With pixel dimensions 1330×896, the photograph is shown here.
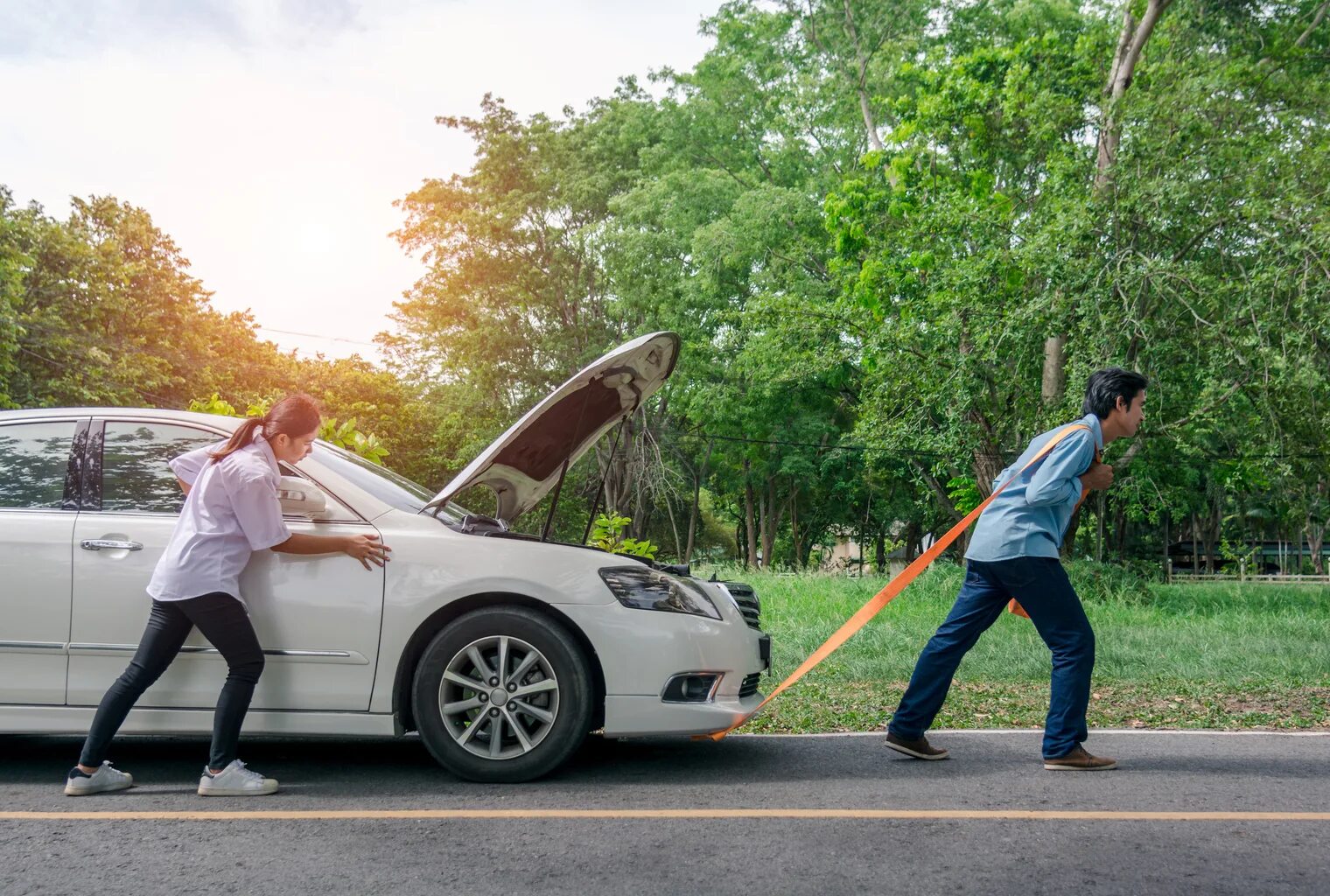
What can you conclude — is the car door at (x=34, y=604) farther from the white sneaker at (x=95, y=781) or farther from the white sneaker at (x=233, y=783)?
the white sneaker at (x=233, y=783)

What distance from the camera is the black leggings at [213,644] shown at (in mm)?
4891

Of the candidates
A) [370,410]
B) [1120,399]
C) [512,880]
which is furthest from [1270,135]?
[370,410]

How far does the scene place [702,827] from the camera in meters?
4.43

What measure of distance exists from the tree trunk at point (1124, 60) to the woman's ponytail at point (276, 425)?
16.1m

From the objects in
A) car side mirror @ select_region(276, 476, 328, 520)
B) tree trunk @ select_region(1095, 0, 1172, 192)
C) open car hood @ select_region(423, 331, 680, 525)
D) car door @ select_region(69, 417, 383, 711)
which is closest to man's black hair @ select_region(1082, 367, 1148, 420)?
open car hood @ select_region(423, 331, 680, 525)

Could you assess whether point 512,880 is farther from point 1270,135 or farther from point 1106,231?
point 1270,135

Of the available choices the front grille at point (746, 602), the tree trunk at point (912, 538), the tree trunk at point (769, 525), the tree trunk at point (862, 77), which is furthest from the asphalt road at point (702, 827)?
the tree trunk at point (912, 538)

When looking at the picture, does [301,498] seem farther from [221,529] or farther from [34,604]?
[34,604]

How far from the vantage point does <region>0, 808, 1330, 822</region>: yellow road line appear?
455cm

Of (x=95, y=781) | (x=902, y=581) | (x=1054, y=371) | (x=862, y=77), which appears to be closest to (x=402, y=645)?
(x=95, y=781)

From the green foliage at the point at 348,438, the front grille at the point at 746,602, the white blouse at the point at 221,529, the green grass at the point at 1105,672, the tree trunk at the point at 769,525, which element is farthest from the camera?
the tree trunk at the point at 769,525

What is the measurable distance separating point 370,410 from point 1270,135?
3450 centimetres

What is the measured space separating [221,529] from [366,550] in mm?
601

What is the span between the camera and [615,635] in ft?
16.9
